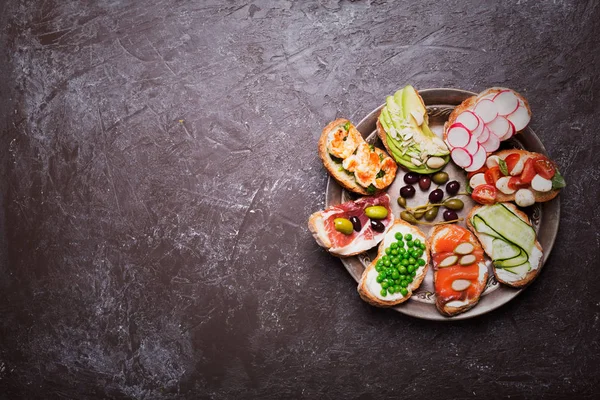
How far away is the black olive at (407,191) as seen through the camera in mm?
3281

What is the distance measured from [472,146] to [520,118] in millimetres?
314

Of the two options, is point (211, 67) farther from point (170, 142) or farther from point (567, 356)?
point (567, 356)

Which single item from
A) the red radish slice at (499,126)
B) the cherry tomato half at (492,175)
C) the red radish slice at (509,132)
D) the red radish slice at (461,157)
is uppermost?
the red radish slice at (499,126)

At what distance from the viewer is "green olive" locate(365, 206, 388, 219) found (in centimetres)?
324

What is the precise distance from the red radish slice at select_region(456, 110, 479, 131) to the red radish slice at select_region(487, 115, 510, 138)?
0.08 metres

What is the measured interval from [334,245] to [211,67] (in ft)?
4.58

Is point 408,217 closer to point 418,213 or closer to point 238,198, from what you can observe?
point 418,213

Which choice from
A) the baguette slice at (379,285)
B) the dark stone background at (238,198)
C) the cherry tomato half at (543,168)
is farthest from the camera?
the dark stone background at (238,198)

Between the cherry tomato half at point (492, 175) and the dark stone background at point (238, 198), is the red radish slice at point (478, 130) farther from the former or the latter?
the dark stone background at point (238, 198)

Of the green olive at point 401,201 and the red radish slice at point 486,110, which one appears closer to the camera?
the red radish slice at point 486,110

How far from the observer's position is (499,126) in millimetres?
3191

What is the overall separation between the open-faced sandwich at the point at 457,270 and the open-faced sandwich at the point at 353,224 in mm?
329

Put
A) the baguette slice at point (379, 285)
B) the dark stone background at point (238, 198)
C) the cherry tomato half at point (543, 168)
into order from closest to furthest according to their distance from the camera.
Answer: the cherry tomato half at point (543, 168) < the baguette slice at point (379, 285) < the dark stone background at point (238, 198)

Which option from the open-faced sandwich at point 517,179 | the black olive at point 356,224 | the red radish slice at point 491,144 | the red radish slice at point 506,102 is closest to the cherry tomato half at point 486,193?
the open-faced sandwich at point 517,179
